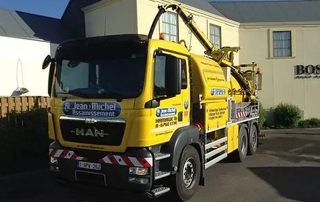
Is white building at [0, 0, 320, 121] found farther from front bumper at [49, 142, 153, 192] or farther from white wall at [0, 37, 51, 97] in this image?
front bumper at [49, 142, 153, 192]

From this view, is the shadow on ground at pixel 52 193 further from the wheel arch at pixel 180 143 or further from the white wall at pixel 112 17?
the white wall at pixel 112 17

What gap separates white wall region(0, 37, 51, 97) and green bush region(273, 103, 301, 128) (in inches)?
543

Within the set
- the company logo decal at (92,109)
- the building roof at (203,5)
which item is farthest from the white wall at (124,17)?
the company logo decal at (92,109)

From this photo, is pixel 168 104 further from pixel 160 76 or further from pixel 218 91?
pixel 218 91

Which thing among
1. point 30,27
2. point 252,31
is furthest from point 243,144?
point 252,31

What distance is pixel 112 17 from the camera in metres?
16.2

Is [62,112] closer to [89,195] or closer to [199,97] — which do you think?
[89,195]

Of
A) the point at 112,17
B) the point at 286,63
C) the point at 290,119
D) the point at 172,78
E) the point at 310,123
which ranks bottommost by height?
the point at 310,123

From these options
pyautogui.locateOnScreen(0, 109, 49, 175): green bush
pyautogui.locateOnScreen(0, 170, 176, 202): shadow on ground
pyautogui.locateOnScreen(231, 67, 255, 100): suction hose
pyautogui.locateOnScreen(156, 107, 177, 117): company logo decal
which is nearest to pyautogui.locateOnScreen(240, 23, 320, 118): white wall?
pyautogui.locateOnScreen(231, 67, 255, 100): suction hose

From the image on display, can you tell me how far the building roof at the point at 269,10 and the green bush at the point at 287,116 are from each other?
5.69 meters

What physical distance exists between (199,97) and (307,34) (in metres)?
18.2

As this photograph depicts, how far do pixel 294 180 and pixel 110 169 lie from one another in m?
4.48

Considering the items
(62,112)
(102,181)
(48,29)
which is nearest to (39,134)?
(62,112)

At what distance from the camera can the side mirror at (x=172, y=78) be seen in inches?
237
